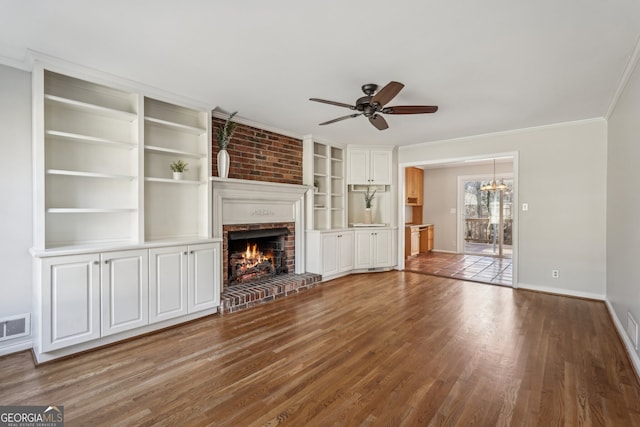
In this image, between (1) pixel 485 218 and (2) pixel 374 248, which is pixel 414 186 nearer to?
(1) pixel 485 218

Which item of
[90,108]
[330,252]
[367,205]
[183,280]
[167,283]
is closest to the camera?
[90,108]

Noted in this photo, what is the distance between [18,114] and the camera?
261 centimetres

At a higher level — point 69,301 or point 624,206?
point 624,206

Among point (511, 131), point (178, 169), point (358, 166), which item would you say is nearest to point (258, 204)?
point (178, 169)

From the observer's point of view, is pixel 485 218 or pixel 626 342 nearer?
pixel 626 342

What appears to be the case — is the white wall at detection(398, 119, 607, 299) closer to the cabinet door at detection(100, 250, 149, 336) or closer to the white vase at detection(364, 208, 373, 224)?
the white vase at detection(364, 208, 373, 224)

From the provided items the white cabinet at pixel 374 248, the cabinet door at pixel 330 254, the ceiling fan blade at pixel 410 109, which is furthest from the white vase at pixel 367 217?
the ceiling fan blade at pixel 410 109

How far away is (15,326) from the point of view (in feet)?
8.49

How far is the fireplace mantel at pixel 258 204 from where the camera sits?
3838 mm

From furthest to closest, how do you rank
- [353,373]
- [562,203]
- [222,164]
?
1. [562,203]
2. [222,164]
3. [353,373]

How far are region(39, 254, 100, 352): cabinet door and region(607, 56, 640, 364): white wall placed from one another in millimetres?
4414

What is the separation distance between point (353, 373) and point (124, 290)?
2.21 m

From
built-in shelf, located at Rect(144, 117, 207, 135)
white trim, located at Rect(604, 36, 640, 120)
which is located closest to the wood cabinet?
white trim, located at Rect(604, 36, 640, 120)

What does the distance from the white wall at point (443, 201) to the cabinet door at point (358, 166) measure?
3.92m
